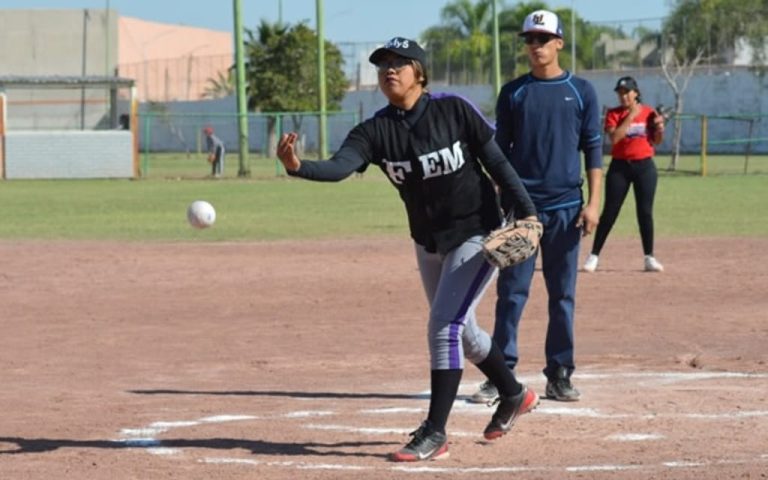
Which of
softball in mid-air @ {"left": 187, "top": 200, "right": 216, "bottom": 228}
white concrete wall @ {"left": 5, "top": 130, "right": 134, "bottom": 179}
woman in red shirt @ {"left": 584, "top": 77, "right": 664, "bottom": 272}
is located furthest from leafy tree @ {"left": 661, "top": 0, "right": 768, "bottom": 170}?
woman in red shirt @ {"left": 584, "top": 77, "right": 664, "bottom": 272}

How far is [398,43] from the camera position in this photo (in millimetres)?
6734

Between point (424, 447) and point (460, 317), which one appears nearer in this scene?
point (424, 447)

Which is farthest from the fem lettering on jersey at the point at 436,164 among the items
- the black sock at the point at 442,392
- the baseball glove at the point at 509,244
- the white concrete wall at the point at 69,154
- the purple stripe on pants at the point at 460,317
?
the white concrete wall at the point at 69,154

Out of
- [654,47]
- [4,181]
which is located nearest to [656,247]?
[4,181]

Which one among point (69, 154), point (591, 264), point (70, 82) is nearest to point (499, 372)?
point (591, 264)

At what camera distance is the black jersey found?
22.4 ft

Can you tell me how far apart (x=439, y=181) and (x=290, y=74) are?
202ft

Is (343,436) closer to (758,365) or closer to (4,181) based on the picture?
(758,365)

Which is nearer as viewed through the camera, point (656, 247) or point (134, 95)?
point (656, 247)

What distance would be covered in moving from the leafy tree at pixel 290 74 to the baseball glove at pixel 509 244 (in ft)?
197

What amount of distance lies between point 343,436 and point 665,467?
170 cm

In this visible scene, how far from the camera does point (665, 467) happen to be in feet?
21.3

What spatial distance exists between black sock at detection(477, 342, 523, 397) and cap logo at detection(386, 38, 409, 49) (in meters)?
1.54

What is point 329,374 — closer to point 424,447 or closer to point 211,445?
point 211,445
